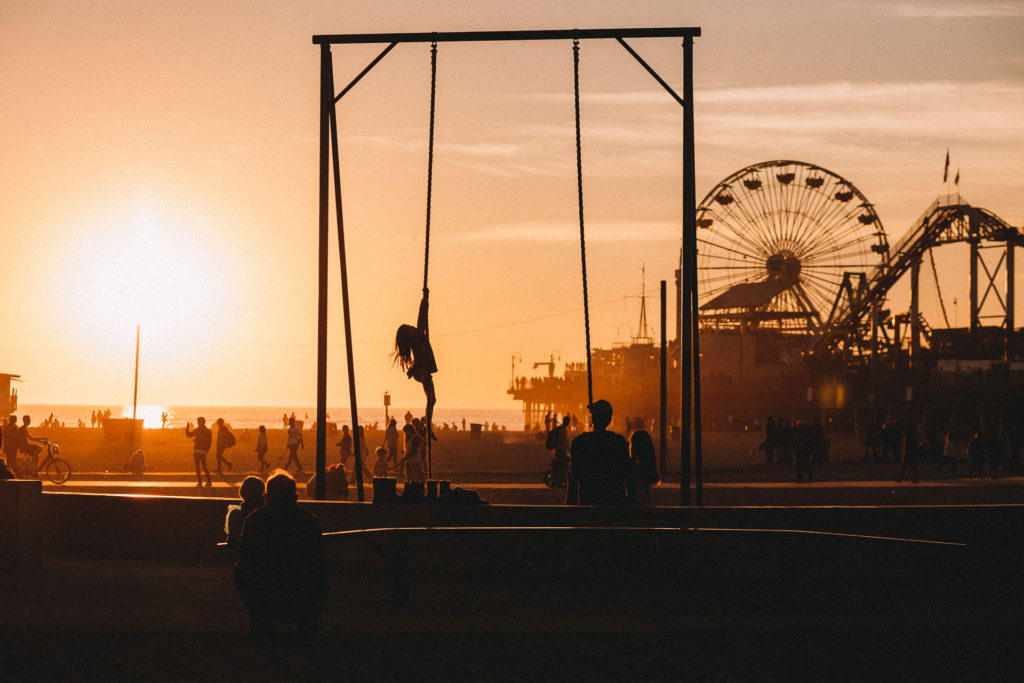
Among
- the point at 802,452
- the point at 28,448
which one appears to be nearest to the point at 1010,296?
the point at 802,452

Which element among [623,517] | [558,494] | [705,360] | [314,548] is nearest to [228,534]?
[314,548]

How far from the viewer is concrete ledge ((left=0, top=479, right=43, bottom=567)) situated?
1218 cm

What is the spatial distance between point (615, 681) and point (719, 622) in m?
2.44

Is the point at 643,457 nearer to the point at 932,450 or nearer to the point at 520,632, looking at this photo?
the point at 520,632

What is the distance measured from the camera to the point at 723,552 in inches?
456

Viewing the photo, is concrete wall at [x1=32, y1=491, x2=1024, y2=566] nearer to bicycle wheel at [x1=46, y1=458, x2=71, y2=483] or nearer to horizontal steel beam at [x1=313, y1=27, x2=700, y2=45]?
horizontal steel beam at [x1=313, y1=27, x2=700, y2=45]

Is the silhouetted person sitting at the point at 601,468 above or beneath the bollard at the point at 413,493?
above

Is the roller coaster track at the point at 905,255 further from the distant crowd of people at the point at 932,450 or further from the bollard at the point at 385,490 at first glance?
the bollard at the point at 385,490

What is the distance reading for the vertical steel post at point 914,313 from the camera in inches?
2625

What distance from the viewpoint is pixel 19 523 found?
12281 millimetres

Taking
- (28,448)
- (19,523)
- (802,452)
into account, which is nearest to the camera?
(19,523)

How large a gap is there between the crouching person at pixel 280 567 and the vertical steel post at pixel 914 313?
62579 millimetres

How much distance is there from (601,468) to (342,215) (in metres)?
5.39

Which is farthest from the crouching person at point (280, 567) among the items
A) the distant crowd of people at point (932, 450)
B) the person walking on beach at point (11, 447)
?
the distant crowd of people at point (932, 450)
